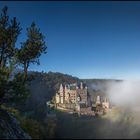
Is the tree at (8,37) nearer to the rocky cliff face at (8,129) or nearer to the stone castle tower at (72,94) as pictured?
the rocky cliff face at (8,129)

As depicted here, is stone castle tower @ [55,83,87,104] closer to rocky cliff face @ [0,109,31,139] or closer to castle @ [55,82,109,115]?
castle @ [55,82,109,115]

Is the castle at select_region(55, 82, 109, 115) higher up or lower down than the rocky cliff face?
higher up

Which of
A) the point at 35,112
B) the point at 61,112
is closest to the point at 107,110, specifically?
the point at 61,112

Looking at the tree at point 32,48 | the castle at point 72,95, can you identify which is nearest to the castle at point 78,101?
the castle at point 72,95

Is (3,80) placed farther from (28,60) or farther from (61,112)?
(61,112)

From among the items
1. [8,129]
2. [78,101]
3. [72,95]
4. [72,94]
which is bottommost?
[8,129]

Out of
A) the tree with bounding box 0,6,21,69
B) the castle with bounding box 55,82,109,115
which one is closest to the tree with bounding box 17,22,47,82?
the tree with bounding box 0,6,21,69

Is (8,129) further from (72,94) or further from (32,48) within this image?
(72,94)

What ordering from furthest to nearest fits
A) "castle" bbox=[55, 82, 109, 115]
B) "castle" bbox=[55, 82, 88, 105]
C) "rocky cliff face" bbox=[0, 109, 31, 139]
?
"castle" bbox=[55, 82, 88, 105], "castle" bbox=[55, 82, 109, 115], "rocky cliff face" bbox=[0, 109, 31, 139]

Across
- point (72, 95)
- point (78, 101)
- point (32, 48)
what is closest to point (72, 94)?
point (72, 95)
